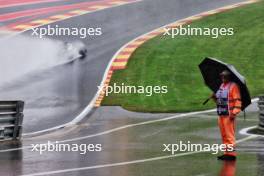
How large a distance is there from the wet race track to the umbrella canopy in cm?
102

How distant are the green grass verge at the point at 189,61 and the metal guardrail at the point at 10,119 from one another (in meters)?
5.54

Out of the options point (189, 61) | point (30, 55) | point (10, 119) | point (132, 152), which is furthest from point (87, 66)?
point (132, 152)

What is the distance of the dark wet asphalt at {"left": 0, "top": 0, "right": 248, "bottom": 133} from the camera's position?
20.0m

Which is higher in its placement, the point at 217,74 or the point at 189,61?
the point at 189,61

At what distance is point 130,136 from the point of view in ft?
50.4

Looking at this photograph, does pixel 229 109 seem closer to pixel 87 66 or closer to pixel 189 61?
pixel 87 66

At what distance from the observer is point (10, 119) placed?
15.3 meters

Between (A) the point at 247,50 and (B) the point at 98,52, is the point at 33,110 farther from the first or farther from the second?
(A) the point at 247,50

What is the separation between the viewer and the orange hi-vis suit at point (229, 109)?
37.1 ft

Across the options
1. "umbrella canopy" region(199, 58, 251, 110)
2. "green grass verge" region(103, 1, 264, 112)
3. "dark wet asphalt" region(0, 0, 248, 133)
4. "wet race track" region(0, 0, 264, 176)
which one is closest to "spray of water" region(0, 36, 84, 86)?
"wet race track" region(0, 0, 264, 176)

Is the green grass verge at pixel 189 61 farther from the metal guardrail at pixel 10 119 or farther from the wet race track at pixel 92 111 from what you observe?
the metal guardrail at pixel 10 119

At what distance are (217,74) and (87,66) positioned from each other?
11.0 metres

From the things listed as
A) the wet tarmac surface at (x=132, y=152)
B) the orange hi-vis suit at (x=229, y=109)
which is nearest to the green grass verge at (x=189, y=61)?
the wet tarmac surface at (x=132, y=152)

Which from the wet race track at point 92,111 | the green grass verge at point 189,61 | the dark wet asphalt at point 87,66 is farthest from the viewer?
the green grass verge at point 189,61
